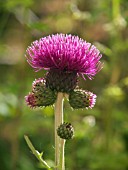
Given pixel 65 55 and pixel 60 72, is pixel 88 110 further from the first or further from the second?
pixel 65 55

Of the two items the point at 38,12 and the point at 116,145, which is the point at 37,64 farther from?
the point at 38,12

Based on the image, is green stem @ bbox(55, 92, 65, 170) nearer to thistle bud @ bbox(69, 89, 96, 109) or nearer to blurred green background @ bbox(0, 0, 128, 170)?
thistle bud @ bbox(69, 89, 96, 109)

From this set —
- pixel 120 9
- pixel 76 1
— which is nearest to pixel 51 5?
pixel 76 1

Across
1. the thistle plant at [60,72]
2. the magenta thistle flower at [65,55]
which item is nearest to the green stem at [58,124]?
the thistle plant at [60,72]

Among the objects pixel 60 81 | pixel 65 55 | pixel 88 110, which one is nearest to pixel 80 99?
pixel 60 81

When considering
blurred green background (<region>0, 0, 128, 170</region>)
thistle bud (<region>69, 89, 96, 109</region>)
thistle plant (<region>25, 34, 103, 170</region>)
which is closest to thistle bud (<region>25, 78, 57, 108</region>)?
thistle plant (<region>25, 34, 103, 170</region>)

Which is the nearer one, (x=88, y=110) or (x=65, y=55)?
(x=65, y=55)

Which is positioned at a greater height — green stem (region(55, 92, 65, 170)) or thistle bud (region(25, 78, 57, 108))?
thistle bud (region(25, 78, 57, 108))
